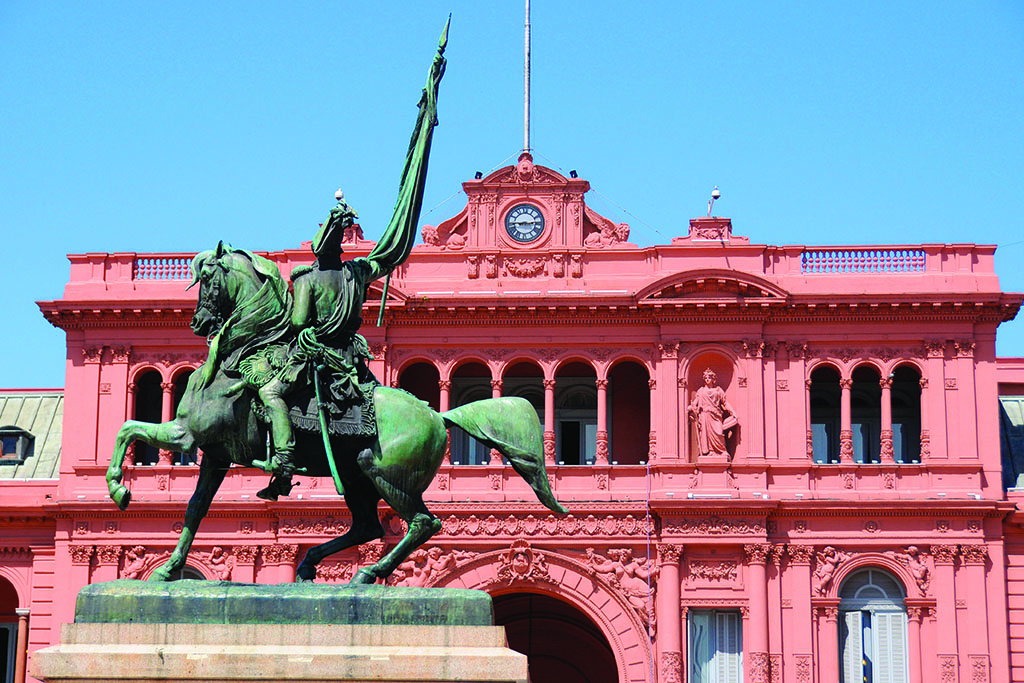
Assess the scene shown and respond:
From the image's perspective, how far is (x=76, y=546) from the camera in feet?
Result: 166

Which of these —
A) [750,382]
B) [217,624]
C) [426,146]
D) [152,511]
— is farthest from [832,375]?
[217,624]

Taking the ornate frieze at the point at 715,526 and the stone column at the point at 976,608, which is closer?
the stone column at the point at 976,608

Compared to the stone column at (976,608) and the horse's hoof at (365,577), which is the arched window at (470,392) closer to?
the stone column at (976,608)

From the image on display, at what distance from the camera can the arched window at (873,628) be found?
48.5 m

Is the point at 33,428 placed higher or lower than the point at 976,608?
higher

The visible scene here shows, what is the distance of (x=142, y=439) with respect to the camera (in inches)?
682

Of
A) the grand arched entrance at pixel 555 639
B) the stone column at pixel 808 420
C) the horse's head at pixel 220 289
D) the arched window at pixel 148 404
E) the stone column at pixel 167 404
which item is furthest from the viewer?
the grand arched entrance at pixel 555 639

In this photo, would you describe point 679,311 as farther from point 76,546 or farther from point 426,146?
point 426,146

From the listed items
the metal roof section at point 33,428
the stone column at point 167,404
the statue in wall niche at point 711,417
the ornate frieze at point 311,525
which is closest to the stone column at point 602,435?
the statue in wall niche at point 711,417

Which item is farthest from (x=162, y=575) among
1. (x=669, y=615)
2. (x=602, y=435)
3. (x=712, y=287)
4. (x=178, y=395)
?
(x=178, y=395)

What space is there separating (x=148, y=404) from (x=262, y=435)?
37.6 m

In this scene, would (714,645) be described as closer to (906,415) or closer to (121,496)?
(906,415)

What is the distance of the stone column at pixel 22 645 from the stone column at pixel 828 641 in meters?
23.4

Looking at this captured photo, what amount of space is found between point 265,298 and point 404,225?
1919 millimetres
